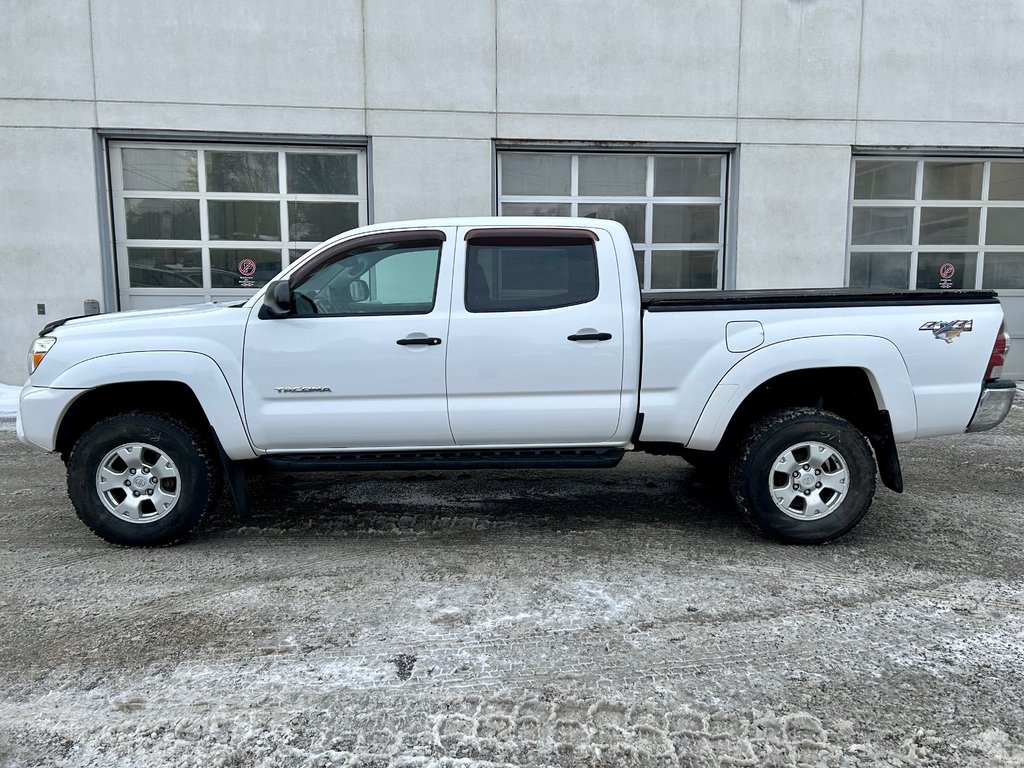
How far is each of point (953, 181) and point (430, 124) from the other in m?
8.09

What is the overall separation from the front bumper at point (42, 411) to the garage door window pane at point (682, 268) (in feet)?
27.8

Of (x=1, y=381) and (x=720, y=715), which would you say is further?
(x=1, y=381)

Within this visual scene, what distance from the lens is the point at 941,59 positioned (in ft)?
35.5

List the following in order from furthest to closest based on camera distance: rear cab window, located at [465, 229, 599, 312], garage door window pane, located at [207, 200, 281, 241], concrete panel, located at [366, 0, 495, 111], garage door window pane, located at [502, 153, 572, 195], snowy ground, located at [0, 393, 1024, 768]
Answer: garage door window pane, located at [502, 153, 572, 195], garage door window pane, located at [207, 200, 281, 241], concrete panel, located at [366, 0, 495, 111], rear cab window, located at [465, 229, 599, 312], snowy ground, located at [0, 393, 1024, 768]

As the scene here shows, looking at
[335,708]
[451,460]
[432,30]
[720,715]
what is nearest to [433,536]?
[451,460]

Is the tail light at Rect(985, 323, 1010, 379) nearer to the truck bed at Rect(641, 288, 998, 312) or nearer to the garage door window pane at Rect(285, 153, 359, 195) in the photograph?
the truck bed at Rect(641, 288, 998, 312)

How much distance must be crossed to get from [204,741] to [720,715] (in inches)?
74.8

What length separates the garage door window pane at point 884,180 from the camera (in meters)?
11.2

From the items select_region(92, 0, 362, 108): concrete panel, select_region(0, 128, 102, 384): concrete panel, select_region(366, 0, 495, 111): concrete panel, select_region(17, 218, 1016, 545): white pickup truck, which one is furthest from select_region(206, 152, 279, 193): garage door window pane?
select_region(17, 218, 1016, 545): white pickup truck

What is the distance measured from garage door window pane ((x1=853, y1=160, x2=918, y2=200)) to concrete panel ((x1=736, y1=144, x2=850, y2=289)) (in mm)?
497

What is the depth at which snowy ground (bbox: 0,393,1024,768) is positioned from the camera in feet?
8.70

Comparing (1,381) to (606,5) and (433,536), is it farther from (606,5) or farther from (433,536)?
(606,5)

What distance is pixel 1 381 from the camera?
1036cm

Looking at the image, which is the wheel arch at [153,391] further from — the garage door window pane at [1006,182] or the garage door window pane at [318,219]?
the garage door window pane at [1006,182]
